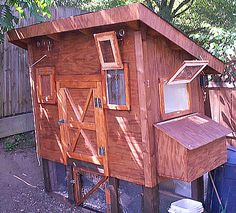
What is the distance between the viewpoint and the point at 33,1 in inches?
140

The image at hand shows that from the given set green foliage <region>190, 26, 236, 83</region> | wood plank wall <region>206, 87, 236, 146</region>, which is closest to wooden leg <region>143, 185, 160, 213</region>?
wood plank wall <region>206, 87, 236, 146</region>

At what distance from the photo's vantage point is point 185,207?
334 centimetres

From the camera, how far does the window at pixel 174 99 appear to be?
3.30 m

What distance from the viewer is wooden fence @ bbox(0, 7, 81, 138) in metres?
5.59

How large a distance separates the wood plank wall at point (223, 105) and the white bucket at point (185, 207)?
1.53 metres

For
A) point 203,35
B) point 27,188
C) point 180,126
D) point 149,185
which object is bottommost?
point 27,188

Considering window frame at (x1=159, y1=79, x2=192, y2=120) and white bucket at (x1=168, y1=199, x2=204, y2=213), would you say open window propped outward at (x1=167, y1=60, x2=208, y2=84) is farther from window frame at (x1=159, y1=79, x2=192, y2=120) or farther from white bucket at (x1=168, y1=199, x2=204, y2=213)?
white bucket at (x1=168, y1=199, x2=204, y2=213)

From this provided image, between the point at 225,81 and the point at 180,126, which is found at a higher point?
the point at 225,81

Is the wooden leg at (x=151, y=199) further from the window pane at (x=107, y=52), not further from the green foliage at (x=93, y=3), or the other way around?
the green foliage at (x=93, y=3)

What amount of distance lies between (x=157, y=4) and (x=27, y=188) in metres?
3.90

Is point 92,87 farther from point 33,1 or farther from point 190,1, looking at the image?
point 190,1

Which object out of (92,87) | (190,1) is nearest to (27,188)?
(92,87)

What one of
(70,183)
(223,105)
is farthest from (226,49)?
(70,183)

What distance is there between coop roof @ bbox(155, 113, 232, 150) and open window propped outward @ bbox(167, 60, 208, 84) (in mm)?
376
